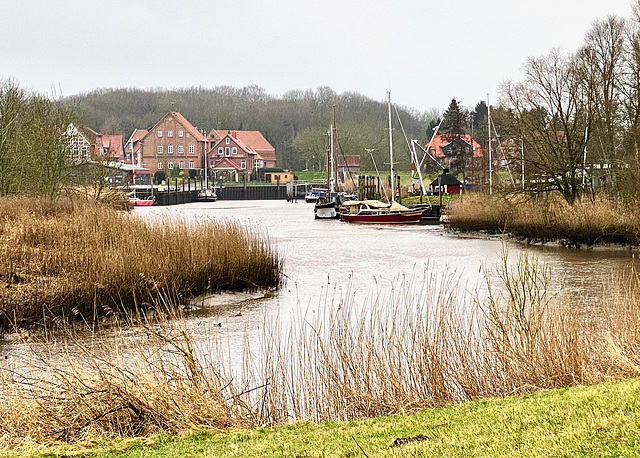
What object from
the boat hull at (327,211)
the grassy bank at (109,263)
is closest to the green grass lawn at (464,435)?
the grassy bank at (109,263)

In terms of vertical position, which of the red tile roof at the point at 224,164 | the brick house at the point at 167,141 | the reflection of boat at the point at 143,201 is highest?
the brick house at the point at 167,141

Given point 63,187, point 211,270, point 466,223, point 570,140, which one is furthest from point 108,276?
point 466,223

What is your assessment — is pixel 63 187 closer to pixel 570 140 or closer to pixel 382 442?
pixel 570 140

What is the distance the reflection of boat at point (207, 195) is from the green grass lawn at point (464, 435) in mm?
89756

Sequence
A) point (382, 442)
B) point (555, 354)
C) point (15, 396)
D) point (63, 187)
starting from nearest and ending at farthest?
point (382, 442)
point (15, 396)
point (555, 354)
point (63, 187)

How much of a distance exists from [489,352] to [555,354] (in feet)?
2.95

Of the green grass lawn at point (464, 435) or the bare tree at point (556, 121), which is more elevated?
the bare tree at point (556, 121)

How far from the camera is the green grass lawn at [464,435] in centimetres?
551

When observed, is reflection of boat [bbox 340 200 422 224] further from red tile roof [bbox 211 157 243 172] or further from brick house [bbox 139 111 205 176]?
brick house [bbox 139 111 205 176]

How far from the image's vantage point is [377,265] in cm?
2589

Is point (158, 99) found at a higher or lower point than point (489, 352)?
higher

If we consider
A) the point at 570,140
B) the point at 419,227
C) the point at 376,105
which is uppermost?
the point at 376,105

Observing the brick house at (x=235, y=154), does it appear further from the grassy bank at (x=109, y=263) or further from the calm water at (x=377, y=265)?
the grassy bank at (x=109, y=263)

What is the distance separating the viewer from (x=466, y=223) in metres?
40.1
